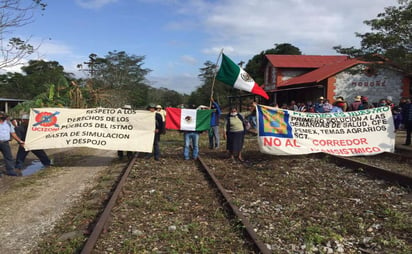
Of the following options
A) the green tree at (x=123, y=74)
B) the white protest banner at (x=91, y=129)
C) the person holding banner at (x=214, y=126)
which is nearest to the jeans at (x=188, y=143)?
the person holding banner at (x=214, y=126)

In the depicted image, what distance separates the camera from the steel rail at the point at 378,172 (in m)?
7.12

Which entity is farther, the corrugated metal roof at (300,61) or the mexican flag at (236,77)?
the corrugated metal roof at (300,61)

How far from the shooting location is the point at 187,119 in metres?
11.4

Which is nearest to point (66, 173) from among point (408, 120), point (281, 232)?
point (281, 232)

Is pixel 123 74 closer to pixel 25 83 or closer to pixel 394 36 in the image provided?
pixel 25 83

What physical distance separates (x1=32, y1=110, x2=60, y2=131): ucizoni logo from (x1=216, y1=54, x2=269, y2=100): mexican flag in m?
5.07

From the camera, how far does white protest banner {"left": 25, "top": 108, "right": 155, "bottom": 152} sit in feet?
32.1

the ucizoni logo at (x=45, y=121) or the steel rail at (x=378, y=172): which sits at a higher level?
the ucizoni logo at (x=45, y=121)

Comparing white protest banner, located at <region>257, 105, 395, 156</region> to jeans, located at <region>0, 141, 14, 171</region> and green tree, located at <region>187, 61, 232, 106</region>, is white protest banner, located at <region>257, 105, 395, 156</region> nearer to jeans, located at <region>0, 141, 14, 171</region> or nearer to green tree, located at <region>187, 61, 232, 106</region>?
jeans, located at <region>0, 141, 14, 171</region>

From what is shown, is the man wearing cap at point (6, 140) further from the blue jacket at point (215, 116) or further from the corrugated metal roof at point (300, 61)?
the corrugated metal roof at point (300, 61)

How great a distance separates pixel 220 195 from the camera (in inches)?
258

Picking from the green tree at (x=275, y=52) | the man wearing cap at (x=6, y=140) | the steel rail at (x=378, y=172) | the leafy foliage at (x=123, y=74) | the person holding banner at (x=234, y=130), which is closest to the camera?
the steel rail at (x=378, y=172)

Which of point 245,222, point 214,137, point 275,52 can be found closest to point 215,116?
point 214,137

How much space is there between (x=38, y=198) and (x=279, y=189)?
4.74 m
